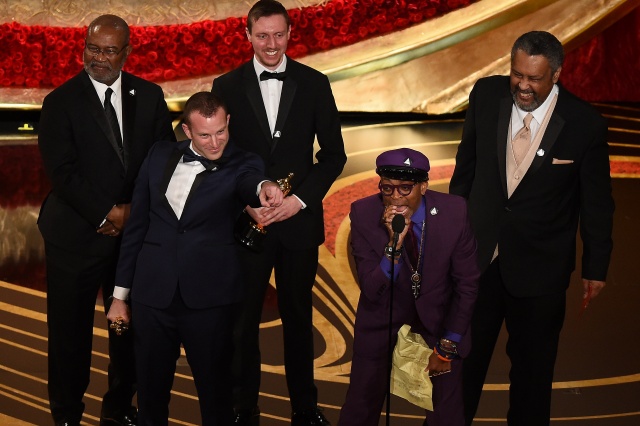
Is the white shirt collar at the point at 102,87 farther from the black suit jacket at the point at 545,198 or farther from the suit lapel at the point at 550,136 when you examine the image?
the suit lapel at the point at 550,136

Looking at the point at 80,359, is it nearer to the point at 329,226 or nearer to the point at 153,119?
the point at 153,119

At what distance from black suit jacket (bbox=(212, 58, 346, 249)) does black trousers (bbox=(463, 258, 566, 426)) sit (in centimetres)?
75

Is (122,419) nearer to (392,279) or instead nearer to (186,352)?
(186,352)

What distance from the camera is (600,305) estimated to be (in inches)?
215

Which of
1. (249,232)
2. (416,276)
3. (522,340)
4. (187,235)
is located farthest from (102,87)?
(522,340)

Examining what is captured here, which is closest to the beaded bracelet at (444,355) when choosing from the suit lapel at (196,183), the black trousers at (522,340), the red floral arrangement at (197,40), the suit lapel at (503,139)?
the black trousers at (522,340)

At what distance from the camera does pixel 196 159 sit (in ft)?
11.8

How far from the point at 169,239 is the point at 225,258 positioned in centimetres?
21

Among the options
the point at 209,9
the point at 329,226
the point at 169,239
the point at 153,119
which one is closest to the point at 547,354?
the point at 169,239

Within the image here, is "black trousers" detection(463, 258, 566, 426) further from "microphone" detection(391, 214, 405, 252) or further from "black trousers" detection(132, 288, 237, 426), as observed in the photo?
"black trousers" detection(132, 288, 237, 426)

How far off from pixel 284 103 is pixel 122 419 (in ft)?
4.74

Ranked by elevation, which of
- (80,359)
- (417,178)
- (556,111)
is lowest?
(80,359)

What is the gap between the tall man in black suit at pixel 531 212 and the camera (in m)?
3.74

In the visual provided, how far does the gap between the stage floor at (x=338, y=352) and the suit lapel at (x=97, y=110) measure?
1162 millimetres
